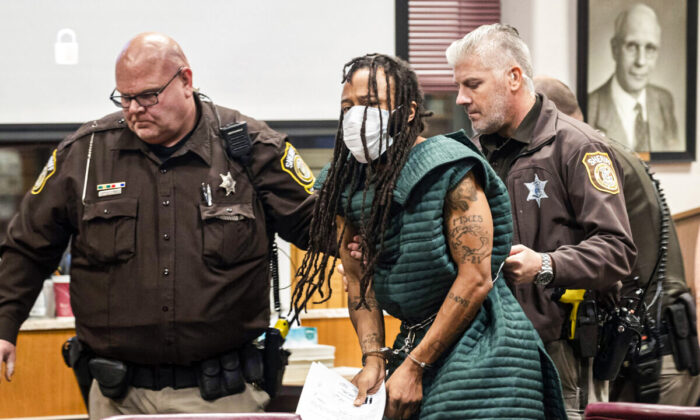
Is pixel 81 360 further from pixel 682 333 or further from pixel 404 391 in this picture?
pixel 682 333

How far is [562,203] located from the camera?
209 centimetres

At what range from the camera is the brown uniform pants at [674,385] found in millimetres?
2670

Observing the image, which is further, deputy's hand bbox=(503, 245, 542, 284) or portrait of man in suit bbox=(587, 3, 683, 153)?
portrait of man in suit bbox=(587, 3, 683, 153)

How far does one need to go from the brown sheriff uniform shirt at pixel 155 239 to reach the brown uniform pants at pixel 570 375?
72 centimetres

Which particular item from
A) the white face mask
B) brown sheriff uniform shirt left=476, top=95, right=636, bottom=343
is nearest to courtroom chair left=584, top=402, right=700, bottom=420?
brown sheriff uniform shirt left=476, top=95, right=636, bottom=343

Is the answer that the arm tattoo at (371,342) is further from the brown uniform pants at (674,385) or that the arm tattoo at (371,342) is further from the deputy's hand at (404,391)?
the brown uniform pants at (674,385)

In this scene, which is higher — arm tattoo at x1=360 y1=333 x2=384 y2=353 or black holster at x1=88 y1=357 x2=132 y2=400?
arm tattoo at x1=360 y1=333 x2=384 y2=353

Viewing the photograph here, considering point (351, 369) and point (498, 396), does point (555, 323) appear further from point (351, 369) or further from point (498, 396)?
point (351, 369)

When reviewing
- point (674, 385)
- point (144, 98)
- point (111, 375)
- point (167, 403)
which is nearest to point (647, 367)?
point (674, 385)

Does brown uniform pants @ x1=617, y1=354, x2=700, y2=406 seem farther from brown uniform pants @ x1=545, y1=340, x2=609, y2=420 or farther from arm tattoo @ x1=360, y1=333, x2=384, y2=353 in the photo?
arm tattoo @ x1=360, y1=333, x2=384, y2=353

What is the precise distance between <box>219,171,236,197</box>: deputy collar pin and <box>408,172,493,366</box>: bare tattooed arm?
31.4 inches

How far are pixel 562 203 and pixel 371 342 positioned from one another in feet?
2.11

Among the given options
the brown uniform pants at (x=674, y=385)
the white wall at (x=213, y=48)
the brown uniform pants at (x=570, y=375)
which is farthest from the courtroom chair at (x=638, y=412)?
the white wall at (x=213, y=48)

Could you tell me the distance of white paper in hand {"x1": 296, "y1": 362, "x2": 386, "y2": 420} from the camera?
165 cm
